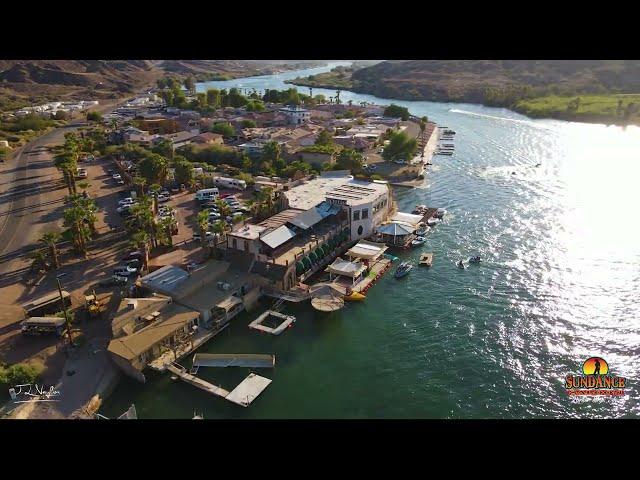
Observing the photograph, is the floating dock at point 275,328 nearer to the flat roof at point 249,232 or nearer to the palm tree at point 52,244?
the flat roof at point 249,232

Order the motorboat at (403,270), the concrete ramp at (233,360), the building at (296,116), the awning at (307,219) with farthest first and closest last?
the building at (296,116) → the awning at (307,219) → the motorboat at (403,270) → the concrete ramp at (233,360)

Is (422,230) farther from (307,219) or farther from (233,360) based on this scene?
(233,360)

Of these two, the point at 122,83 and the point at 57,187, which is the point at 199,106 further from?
the point at 122,83

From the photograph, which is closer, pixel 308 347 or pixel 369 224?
pixel 308 347

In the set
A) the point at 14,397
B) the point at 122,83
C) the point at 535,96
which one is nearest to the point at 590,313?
the point at 14,397

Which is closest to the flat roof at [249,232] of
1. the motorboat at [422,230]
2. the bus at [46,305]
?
the bus at [46,305]
